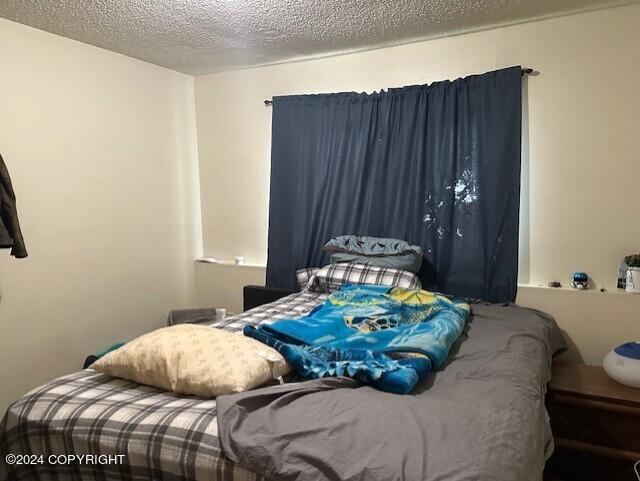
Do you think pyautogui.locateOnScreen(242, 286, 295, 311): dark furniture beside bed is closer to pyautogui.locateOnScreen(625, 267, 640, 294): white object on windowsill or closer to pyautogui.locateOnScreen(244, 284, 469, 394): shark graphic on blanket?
pyautogui.locateOnScreen(244, 284, 469, 394): shark graphic on blanket

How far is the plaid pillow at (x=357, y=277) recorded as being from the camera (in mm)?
2803

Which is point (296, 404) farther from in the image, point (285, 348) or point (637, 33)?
point (637, 33)

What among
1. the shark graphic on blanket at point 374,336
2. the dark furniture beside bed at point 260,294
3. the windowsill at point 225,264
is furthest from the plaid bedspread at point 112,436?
the windowsill at point 225,264

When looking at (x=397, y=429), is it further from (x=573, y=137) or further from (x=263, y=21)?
(x=263, y=21)

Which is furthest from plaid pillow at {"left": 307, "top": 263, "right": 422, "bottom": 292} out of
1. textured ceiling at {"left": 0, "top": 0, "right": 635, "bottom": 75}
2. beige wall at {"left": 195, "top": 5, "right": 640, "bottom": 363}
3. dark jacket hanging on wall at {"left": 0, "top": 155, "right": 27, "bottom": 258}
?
dark jacket hanging on wall at {"left": 0, "top": 155, "right": 27, "bottom": 258}

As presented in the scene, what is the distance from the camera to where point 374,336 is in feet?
6.25

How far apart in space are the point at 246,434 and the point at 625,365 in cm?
185

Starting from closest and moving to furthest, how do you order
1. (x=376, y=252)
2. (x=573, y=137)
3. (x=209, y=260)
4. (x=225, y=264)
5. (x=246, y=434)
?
1. (x=246, y=434)
2. (x=573, y=137)
3. (x=376, y=252)
4. (x=225, y=264)
5. (x=209, y=260)

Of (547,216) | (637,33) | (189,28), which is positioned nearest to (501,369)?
(547,216)

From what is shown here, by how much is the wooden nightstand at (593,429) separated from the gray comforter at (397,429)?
650mm

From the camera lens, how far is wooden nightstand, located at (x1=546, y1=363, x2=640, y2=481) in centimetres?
208

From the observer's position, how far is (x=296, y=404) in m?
1.39

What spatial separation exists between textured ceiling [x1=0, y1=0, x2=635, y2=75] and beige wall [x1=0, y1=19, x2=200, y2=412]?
0.85 ft

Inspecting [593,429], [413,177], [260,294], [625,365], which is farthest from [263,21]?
[593,429]
